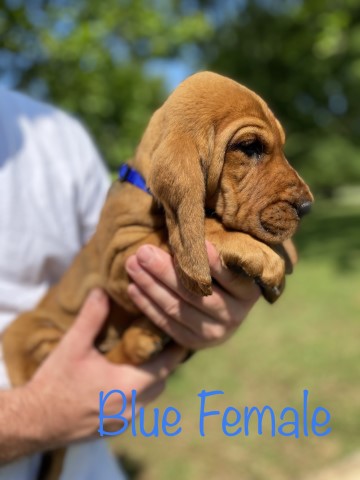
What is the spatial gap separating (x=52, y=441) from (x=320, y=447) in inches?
160

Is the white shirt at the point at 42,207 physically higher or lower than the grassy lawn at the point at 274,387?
higher

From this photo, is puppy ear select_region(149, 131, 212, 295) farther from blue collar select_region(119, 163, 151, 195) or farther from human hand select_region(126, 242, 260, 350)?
blue collar select_region(119, 163, 151, 195)

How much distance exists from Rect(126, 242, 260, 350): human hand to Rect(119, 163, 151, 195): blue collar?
306 millimetres

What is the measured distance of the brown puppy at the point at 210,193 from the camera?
2105 millimetres

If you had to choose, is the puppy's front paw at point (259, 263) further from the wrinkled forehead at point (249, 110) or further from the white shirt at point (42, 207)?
the white shirt at point (42, 207)

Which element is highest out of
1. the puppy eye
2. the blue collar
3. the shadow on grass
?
the puppy eye

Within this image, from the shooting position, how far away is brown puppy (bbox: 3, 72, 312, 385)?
211cm

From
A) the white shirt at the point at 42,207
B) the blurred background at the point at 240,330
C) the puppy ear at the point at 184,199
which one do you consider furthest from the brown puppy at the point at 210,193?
the blurred background at the point at 240,330

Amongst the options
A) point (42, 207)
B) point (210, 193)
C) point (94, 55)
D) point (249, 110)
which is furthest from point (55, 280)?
point (94, 55)

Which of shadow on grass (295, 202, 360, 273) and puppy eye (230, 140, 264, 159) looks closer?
puppy eye (230, 140, 264, 159)

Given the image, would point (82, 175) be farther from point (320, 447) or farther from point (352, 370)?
point (352, 370)

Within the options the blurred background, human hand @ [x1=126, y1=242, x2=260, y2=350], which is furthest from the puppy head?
the blurred background

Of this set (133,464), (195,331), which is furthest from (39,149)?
(133,464)

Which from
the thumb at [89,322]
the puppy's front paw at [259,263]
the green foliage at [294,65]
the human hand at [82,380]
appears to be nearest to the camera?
the puppy's front paw at [259,263]
